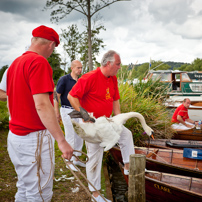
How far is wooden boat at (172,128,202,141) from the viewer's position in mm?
7164

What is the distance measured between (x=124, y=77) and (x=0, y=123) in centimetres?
522

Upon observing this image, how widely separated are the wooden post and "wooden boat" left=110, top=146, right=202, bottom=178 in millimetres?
1979

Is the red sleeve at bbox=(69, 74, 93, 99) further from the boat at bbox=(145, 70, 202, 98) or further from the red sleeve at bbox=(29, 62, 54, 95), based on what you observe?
the boat at bbox=(145, 70, 202, 98)

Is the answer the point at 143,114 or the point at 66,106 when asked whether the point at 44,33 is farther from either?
the point at 143,114

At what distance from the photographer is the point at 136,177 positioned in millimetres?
2551

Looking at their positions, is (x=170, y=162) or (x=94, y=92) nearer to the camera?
(x=94, y=92)

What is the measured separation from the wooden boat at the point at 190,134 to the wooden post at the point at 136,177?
496 cm

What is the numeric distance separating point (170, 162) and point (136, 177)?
8.33ft

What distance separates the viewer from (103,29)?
603 inches

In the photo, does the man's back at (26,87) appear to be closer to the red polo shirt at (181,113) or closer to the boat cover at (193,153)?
the boat cover at (193,153)

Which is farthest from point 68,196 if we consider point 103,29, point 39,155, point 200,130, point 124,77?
point 103,29

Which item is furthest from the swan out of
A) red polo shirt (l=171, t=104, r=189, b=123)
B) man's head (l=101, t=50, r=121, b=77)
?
red polo shirt (l=171, t=104, r=189, b=123)

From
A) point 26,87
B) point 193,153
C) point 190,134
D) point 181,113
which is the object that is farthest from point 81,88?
point 181,113

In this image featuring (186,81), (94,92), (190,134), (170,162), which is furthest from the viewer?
(186,81)
